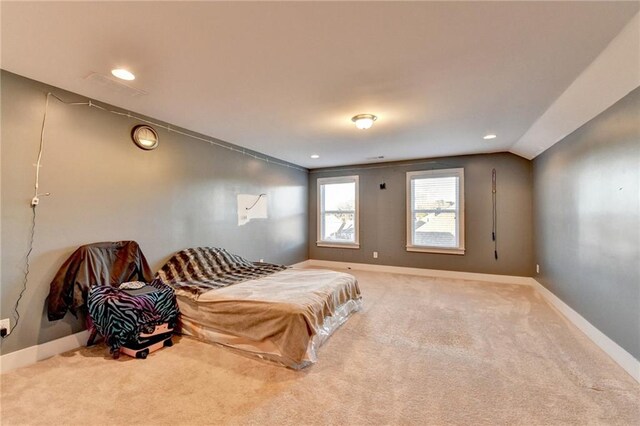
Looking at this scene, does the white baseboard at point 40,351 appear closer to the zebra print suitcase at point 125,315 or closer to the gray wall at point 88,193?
the gray wall at point 88,193

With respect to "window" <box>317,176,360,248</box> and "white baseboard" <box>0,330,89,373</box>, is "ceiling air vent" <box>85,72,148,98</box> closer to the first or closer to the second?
"white baseboard" <box>0,330,89,373</box>

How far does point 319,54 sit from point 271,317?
2.12 metres

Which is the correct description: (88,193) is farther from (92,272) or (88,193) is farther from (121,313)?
(121,313)

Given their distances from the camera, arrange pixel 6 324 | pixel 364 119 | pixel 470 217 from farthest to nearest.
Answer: pixel 470 217, pixel 364 119, pixel 6 324

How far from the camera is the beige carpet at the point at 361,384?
1.69 metres

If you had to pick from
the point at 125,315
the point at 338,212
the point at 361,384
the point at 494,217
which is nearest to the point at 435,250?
the point at 494,217

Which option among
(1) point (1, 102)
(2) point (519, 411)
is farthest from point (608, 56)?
(1) point (1, 102)

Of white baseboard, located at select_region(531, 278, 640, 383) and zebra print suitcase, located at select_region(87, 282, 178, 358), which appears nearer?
white baseboard, located at select_region(531, 278, 640, 383)

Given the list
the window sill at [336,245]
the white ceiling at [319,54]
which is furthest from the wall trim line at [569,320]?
the window sill at [336,245]

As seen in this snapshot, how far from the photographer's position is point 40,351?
237 cm

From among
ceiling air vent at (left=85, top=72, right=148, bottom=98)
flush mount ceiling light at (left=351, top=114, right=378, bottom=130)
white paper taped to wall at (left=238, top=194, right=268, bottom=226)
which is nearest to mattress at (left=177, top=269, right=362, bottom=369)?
white paper taped to wall at (left=238, top=194, right=268, bottom=226)

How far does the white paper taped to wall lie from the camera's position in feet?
15.3

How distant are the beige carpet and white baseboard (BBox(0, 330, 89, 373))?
0.10 metres

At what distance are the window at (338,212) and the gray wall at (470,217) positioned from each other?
0.16 metres
